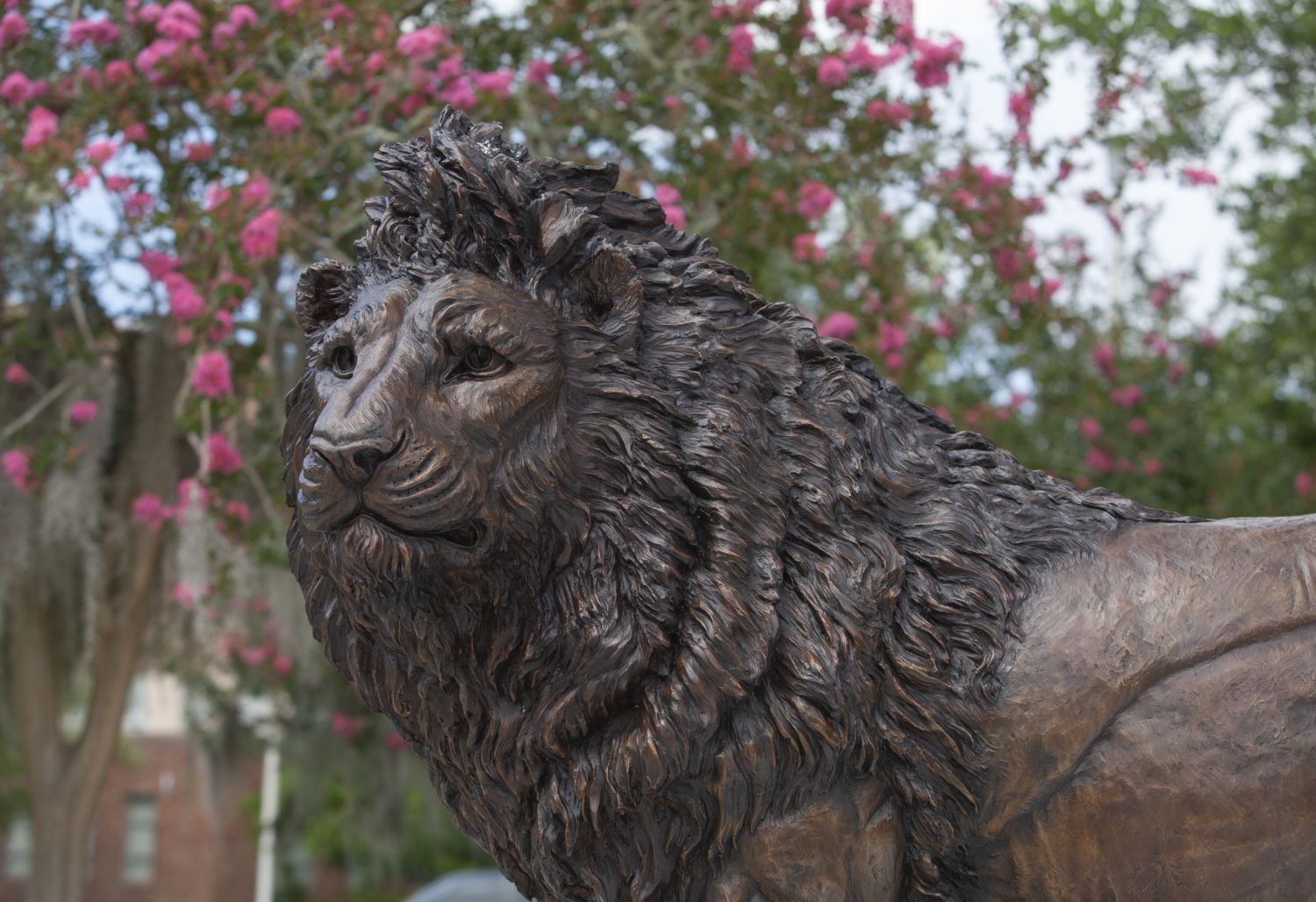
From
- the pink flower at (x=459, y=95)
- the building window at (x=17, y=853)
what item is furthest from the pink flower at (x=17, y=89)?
the building window at (x=17, y=853)

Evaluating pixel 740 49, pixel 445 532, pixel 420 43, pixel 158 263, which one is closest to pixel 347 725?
pixel 158 263

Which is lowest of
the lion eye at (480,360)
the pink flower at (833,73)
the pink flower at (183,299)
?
the pink flower at (183,299)

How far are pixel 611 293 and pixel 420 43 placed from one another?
266 centimetres

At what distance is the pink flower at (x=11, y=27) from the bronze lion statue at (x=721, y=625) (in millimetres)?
3406

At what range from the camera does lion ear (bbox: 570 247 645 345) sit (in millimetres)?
1747

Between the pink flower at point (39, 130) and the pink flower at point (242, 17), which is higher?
the pink flower at point (242, 17)

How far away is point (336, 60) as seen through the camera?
414 centimetres

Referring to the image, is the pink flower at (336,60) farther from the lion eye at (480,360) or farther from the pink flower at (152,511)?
the lion eye at (480,360)

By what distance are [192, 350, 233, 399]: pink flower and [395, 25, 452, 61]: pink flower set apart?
1.23 m

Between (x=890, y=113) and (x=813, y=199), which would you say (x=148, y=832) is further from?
(x=890, y=113)

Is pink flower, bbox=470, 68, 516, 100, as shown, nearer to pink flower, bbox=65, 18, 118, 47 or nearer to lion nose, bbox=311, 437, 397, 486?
pink flower, bbox=65, 18, 118, 47

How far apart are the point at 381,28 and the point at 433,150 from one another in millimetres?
2739

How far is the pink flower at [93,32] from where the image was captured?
4484 millimetres

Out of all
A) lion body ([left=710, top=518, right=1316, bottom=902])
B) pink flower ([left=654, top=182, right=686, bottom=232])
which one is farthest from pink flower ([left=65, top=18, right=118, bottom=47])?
lion body ([left=710, top=518, right=1316, bottom=902])
